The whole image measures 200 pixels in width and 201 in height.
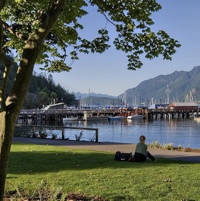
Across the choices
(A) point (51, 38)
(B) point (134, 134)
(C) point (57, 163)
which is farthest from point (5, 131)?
(B) point (134, 134)

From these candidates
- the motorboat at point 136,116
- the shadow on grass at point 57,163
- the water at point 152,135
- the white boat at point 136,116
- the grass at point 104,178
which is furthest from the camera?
the white boat at point 136,116

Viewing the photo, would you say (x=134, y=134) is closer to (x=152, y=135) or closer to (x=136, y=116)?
(x=152, y=135)

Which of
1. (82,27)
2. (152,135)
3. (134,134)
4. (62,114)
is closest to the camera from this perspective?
(82,27)

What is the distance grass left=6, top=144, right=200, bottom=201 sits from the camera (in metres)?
7.16

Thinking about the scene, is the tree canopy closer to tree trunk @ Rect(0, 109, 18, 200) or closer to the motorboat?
tree trunk @ Rect(0, 109, 18, 200)

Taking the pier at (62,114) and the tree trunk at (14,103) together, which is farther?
the pier at (62,114)

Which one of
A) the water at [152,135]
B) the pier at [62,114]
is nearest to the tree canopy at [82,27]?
the water at [152,135]

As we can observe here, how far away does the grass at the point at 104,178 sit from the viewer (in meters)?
7.16

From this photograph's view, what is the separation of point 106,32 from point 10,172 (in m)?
4.85

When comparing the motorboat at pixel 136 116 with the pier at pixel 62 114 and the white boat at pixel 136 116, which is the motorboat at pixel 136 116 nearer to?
the white boat at pixel 136 116

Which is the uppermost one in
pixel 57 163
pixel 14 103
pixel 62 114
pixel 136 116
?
pixel 14 103

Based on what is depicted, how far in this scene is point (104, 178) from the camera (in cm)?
888

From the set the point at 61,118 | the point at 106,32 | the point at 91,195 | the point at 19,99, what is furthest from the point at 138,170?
the point at 61,118

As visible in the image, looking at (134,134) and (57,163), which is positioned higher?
(57,163)
